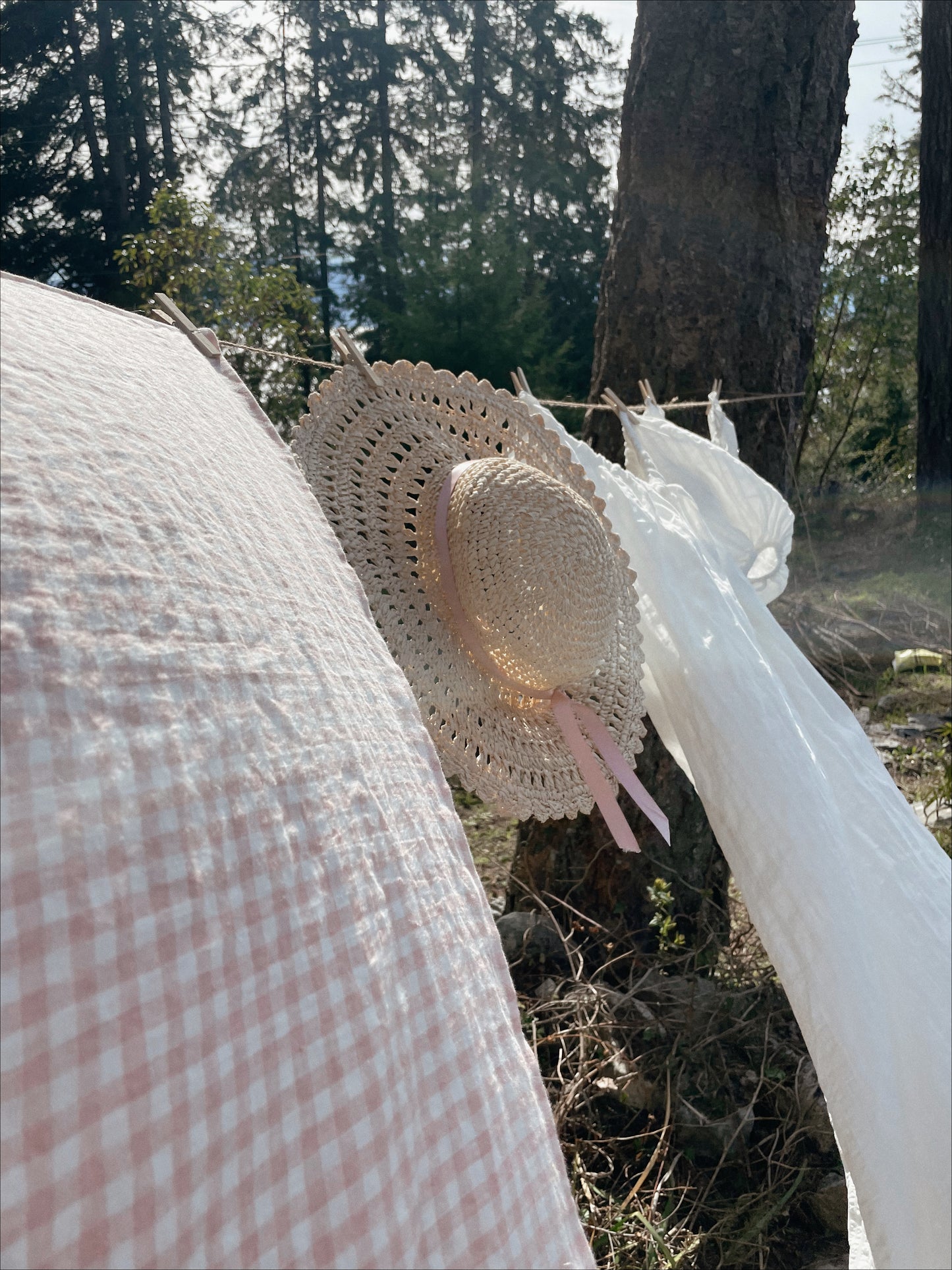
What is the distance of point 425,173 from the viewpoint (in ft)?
21.8

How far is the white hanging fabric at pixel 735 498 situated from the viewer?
4.19 ft

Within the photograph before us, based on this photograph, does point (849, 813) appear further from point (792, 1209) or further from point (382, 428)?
point (792, 1209)

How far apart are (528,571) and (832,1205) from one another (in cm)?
110

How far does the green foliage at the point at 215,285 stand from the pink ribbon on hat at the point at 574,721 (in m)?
3.22

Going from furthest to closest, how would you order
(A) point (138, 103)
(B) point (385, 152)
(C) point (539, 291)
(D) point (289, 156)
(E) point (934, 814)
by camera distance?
(C) point (539, 291) → (B) point (385, 152) → (D) point (289, 156) → (A) point (138, 103) → (E) point (934, 814)

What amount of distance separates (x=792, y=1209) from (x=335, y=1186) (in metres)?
1.35

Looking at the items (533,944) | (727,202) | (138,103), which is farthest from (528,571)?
(138,103)

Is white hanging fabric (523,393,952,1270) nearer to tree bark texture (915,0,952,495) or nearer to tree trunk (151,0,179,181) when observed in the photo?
tree trunk (151,0,179,181)

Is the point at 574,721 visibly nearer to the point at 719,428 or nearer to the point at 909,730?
the point at 719,428

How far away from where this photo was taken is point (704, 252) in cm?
180

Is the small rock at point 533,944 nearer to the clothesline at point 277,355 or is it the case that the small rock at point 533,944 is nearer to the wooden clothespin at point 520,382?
the wooden clothespin at point 520,382

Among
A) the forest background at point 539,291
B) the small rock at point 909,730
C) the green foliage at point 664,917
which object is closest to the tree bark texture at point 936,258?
the forest background at point 539,291

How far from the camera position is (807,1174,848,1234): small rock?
4.42 feet

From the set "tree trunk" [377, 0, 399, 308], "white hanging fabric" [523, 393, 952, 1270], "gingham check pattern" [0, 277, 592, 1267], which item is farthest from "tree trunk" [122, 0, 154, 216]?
"gingham check pattern" [0, 277, 592, 1267]
